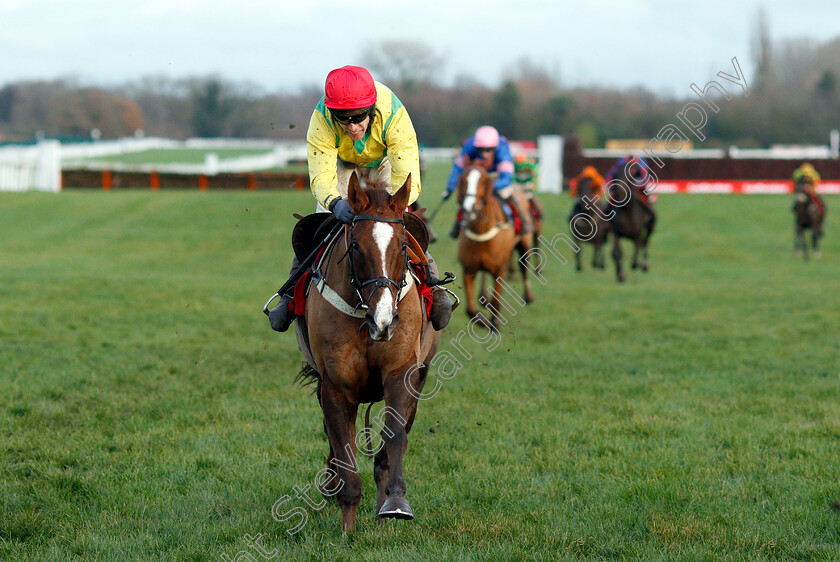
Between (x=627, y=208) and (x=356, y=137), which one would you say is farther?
(x=627, y=208)

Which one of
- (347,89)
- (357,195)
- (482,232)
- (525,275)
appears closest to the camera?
(357,195)

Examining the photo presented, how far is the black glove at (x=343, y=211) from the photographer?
4.20 metres

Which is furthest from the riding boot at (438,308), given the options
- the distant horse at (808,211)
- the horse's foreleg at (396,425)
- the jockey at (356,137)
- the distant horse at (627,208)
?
the distant horse at (808,211)

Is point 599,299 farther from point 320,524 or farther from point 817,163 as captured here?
point 817,163

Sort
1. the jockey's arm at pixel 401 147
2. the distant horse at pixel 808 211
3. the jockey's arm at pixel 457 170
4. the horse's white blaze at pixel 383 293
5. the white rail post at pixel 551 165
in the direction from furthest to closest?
the white rail post at pixel 551 165
the distant horse at pixel 808 211
the jockey's arm at pixel 457 170
the jockey's arm at pixel 401 147
the horse's white blaze at pixel 383 293

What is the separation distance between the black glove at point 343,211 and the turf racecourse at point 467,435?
1.58m

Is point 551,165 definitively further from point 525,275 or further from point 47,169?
point 525,275

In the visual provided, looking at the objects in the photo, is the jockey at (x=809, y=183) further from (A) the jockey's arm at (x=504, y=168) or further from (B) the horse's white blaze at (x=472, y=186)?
(B) the horse's white blaze at (x=472, y=186)

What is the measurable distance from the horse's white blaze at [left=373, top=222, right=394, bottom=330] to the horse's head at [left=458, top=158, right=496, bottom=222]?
666 cm

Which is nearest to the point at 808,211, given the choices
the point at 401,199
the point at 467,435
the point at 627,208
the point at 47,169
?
the point at 627,208

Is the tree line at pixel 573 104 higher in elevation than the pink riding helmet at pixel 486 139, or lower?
higher

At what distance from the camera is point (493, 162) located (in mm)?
11539

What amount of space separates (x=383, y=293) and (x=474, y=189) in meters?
7.08

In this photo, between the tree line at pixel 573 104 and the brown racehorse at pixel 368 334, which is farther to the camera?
the tree line at pixel 573 104
